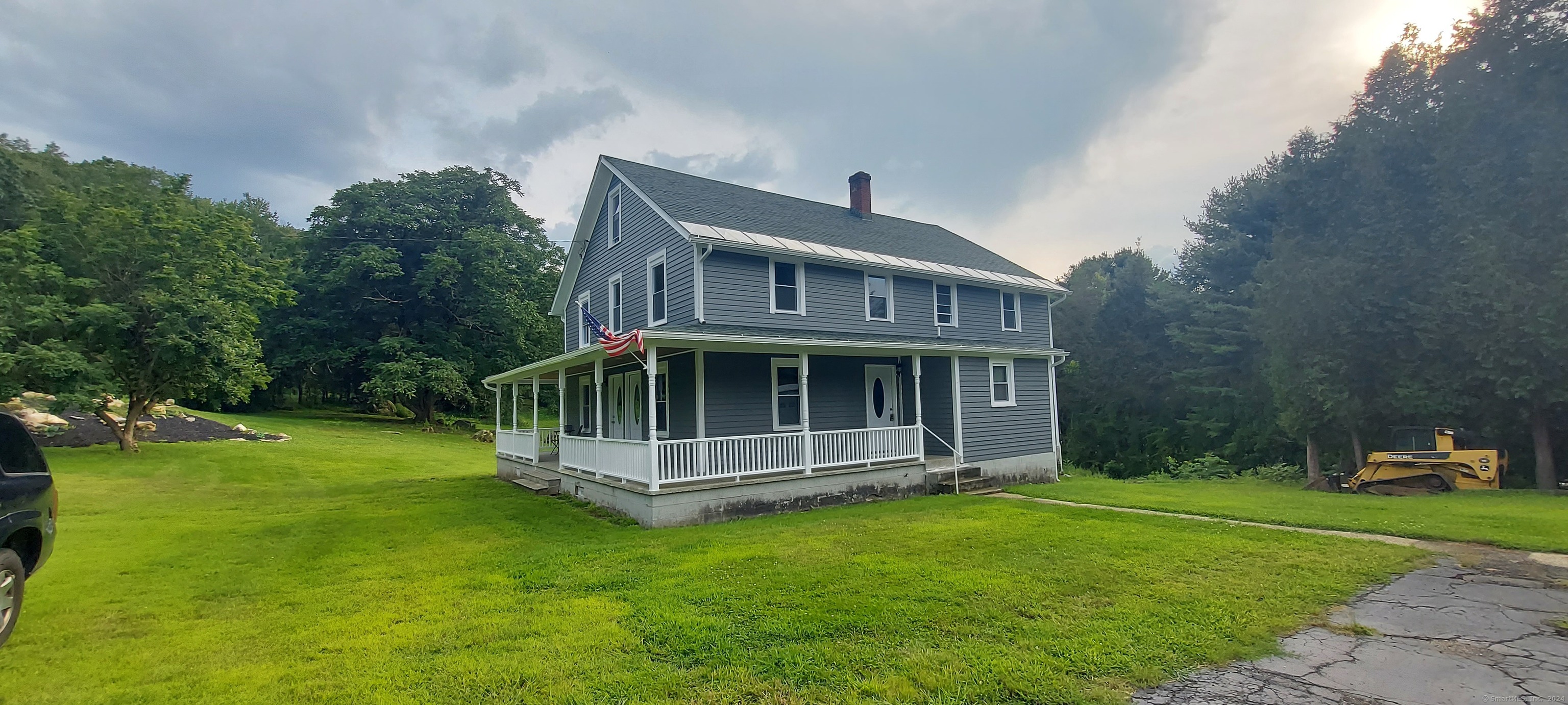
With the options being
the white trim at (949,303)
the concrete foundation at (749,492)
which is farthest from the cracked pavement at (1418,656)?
the white trim at (949,303)

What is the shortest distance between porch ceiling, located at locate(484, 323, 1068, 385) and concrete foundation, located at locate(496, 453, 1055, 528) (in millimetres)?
2258

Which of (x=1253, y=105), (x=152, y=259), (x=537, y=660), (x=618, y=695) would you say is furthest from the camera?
(x=152, y=259)

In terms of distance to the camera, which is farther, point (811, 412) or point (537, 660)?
point (811, 412)

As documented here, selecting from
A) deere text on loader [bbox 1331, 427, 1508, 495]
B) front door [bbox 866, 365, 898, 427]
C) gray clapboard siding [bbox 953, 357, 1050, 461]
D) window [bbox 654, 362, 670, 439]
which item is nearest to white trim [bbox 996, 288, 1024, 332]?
gray clapboard siding [bbox 953, 357, 1050, 461]

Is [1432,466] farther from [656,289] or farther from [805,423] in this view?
[656,289]

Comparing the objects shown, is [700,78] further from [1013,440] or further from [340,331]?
[340,331]

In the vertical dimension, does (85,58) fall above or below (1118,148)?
above

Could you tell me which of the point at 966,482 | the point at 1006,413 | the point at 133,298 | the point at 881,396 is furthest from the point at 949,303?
the point at 133,298

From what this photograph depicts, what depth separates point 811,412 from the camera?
46.5 feet

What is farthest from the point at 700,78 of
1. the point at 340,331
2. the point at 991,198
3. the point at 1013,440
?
the point at 340,331

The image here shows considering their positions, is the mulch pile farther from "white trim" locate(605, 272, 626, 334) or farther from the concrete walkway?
the concrete walkway

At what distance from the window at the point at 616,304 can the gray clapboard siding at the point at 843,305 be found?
418 cm

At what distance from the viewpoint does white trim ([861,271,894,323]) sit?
50.7 ft

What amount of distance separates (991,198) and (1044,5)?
290 inches
